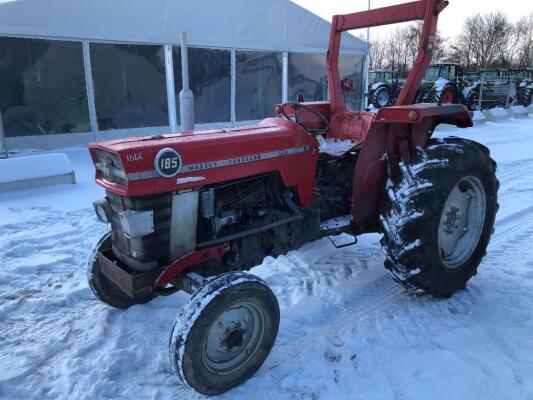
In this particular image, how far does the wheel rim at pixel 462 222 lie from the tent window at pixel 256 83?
8.44 metres

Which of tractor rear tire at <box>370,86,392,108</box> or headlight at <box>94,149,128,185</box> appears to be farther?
tractor rear tire at <box>370,86,392,108</box>

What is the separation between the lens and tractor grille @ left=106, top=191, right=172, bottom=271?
2431mm

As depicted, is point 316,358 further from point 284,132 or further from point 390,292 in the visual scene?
point 284,132

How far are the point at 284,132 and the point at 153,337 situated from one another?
62.3 inches

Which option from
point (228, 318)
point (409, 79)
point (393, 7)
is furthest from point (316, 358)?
point (393, 7)

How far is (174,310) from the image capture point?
314 cm

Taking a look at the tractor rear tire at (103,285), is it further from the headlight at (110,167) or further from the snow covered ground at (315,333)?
the headlight at (110,167)

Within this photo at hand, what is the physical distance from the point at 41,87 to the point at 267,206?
286 inches

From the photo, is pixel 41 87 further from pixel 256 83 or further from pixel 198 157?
pixel 198 157

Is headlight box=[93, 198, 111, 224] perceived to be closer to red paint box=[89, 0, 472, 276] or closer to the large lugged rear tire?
red paint box=[89, 0, 472, 276]

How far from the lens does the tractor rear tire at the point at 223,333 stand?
2201 mm

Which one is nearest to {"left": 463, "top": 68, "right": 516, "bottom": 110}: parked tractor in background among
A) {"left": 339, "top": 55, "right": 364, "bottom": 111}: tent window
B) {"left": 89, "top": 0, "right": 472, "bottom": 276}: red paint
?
{"left": 339, "top": 55, "right": 364, "bottom": 111}: tent window

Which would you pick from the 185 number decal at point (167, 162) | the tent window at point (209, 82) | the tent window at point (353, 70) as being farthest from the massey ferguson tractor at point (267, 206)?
the tent window at point (353, 70)

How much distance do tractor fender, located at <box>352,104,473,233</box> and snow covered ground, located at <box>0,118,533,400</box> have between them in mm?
599
